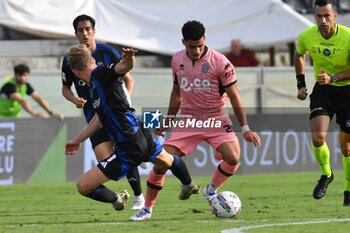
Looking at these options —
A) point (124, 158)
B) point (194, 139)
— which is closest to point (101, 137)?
point (194, 139)

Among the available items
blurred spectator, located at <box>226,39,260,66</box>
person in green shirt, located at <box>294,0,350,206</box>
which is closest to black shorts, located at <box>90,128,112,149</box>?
person in green shirt, located at <box>294,0,350,206</box>

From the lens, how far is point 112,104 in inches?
449

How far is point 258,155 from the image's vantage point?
21.0 m

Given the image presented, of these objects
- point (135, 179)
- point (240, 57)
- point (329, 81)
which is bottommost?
point (240, 57)

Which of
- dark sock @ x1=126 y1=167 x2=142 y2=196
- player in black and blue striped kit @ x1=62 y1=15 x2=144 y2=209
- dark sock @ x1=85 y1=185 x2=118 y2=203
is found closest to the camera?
dark sock @ x1=85 y1=185 x2=118 y2=203

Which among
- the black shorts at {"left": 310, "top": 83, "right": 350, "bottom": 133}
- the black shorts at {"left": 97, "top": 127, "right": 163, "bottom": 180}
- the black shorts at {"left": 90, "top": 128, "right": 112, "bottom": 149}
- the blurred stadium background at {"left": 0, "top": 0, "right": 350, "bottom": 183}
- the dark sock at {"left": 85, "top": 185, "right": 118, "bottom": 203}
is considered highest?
the black shorts at {"left": 310, "top": 83, "right": 350, "bottom": 133}

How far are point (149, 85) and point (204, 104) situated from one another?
8.23m

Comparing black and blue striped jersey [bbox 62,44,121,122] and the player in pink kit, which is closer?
the player in pink kit

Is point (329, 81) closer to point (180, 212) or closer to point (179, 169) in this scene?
point (179, 169)

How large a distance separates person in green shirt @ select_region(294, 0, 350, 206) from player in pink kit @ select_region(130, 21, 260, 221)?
40.9 inches

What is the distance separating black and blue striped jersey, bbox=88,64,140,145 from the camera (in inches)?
447

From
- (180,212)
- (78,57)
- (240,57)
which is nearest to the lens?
(78,57)

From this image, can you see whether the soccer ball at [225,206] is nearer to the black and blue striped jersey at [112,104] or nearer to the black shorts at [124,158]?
the black shorts at [124,158]

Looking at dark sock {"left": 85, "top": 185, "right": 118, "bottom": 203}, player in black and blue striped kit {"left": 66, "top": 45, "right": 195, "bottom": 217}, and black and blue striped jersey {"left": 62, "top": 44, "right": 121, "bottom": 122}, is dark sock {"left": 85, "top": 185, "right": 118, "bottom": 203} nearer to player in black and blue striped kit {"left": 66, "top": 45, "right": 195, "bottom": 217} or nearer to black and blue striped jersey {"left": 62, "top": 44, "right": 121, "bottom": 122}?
player in black and blue striped kit {"left": 66, "top": 45, "right": 195, "bottom": 217}
